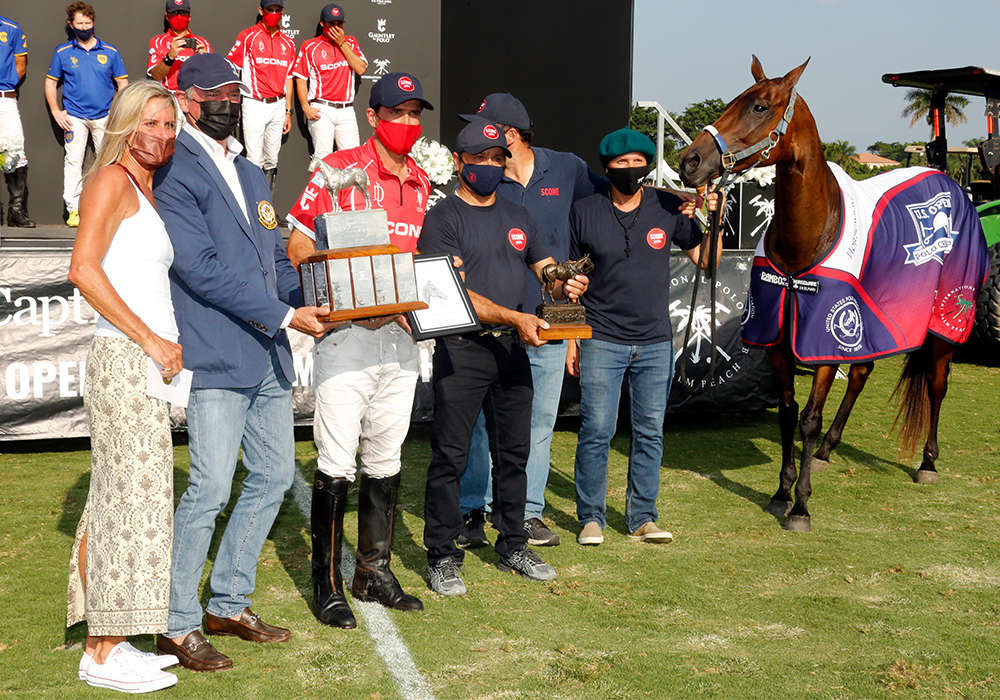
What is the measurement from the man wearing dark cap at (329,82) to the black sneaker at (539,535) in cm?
718

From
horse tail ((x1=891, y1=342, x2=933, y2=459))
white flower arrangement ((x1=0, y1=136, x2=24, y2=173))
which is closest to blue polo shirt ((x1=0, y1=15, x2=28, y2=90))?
white flower arrangement ((x1=0, y1=136, x2=24, y2=173))

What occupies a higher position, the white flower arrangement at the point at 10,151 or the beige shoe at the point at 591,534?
the white flower arrangement at the point at 10,151

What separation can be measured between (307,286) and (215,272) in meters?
→ 0.42

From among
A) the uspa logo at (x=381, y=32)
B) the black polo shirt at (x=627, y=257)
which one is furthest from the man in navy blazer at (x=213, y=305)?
the uspa logo at (x=381, y=32)

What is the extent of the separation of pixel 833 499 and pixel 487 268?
3204 millimetres

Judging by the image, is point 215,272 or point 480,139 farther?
point 480,139

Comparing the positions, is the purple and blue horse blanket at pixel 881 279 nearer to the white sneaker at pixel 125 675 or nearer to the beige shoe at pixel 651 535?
the beige shoe at pixel 651 535

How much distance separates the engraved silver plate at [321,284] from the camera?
391cm

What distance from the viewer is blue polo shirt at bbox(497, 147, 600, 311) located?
221 inches

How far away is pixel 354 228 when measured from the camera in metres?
4.01

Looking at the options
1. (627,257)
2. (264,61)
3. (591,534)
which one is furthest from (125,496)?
(264,61)

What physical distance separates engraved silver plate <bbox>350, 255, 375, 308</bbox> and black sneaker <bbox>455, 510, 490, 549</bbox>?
197 centimetres

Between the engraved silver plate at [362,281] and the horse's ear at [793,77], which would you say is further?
the horse's ear at [793,77]

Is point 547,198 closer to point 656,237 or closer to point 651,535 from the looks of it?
point 656,237
